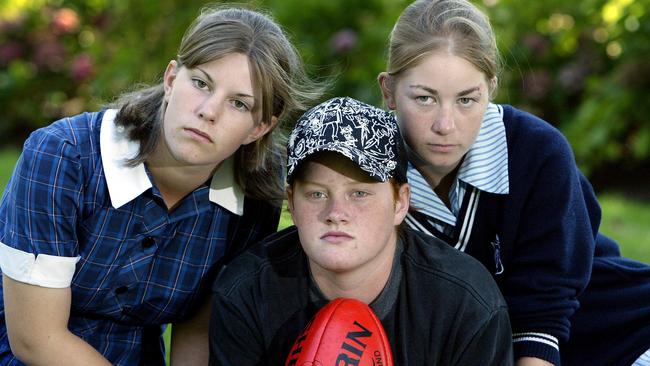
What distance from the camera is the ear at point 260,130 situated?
3.21 m

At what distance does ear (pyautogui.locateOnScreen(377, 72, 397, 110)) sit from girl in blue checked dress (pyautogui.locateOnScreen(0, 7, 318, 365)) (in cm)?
25

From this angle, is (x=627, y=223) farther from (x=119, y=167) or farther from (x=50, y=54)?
(x=50, y=54)

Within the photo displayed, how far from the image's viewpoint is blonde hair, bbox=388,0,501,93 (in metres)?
3.09

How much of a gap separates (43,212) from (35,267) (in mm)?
175

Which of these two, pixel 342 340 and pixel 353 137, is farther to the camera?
pixel 353 137

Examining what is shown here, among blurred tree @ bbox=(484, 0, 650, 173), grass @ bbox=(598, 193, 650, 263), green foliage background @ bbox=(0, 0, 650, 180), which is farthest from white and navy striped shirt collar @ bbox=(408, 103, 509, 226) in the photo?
blurred tree @ bbox=(484, 0, 650, 173)

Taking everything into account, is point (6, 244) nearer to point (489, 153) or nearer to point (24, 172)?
point (24, 172)

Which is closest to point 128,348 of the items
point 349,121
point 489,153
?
point 349,121

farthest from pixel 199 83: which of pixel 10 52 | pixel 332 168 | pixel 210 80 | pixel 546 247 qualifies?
pixel 10 52

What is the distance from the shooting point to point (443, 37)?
122 inches

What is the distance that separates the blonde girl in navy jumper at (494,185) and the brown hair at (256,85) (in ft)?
1.10

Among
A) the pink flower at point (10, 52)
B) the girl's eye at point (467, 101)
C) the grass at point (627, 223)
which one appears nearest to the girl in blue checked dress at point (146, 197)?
the girl's eye at point (467, 101)

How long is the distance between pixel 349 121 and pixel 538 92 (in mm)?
5078

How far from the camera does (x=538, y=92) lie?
305 inches
